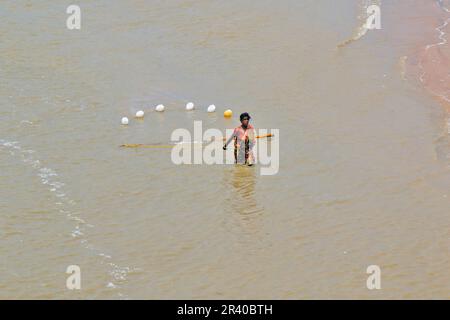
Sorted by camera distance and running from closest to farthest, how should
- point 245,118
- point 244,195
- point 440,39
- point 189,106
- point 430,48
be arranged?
1. point 244,195
2. point 245,118
3. point 189,106
4. point 430,48
5. point 440,39

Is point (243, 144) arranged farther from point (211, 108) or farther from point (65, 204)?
point (65, 204)

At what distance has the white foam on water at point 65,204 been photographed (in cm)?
1059

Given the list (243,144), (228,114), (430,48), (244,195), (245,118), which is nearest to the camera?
(244,195)

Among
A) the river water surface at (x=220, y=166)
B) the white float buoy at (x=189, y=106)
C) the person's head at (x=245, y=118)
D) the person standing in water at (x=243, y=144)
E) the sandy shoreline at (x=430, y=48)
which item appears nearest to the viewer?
the river water surface at (x=220, y=166)

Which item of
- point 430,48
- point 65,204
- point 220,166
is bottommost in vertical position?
point 65,204

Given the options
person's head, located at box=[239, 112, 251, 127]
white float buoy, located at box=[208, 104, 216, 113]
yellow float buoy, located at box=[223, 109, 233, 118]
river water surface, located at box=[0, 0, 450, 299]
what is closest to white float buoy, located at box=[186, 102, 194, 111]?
river water surface, located at box=[0, 0, 450, 299]

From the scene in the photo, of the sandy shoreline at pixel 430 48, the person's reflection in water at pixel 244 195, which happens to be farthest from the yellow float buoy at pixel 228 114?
the sandy shoreline at pixel 430 48

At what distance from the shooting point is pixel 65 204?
12.3m

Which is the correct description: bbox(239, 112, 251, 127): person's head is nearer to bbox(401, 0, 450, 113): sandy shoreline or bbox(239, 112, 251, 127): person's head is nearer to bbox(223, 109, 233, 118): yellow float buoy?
bbox(223, 109, 233, 118): yellow float buoy

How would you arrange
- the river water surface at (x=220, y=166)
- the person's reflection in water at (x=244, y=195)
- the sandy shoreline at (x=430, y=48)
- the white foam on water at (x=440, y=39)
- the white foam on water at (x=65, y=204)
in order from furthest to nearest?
the white foam on water at (x=440, y=39) → the sandy shoreline at (x=430, y=48) → the person's reflection in water at (x=244, y=195) → the river water surface at (x=220, y=166) → the white foam on water at (x=65, y=204)

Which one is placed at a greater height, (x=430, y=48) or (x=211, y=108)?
(x=430, y=48)

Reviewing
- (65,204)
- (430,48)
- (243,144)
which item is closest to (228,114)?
(243,144)

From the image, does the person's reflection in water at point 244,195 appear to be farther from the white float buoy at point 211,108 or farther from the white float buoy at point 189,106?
the white float buoy at point 189,106

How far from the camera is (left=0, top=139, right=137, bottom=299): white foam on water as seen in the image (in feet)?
34.8
